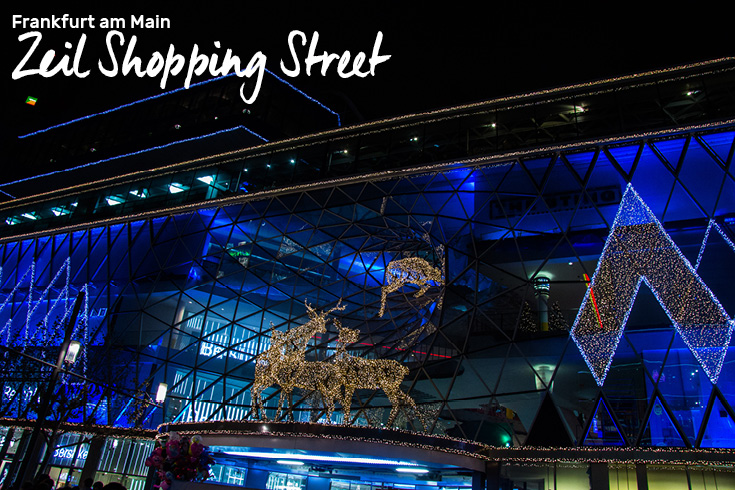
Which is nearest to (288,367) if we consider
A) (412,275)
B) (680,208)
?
(412,275)

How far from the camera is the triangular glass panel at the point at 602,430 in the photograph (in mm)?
16297

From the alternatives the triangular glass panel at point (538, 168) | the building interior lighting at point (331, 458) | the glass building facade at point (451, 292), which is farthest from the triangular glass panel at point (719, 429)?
the triangular glass panel at point (538, 168)

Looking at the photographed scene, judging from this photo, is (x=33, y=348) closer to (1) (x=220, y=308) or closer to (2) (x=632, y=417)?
(1) (x=220, y=308)

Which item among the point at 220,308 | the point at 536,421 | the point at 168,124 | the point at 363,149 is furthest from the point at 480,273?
the point at 168,124

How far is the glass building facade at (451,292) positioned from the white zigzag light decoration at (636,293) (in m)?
0.05

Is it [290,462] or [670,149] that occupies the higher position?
[670,149]

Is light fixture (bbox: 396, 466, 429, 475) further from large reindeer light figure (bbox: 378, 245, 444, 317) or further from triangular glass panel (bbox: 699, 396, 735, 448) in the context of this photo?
triangular glass panel (bbox: 699, 396, 735, 448)

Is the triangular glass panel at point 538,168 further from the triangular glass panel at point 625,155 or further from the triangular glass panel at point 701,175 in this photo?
the triangular glass panel at point 701,175

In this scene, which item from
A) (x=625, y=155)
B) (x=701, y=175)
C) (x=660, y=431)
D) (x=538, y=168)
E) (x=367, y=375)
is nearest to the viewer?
(x=660, y=431)

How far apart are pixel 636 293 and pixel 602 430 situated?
15.9 feet

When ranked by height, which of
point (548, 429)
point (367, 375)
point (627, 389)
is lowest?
point (548, 429)

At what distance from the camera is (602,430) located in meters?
16.6

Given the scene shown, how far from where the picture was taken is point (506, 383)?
19.2 metres

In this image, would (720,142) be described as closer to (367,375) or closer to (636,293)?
(636,293)
